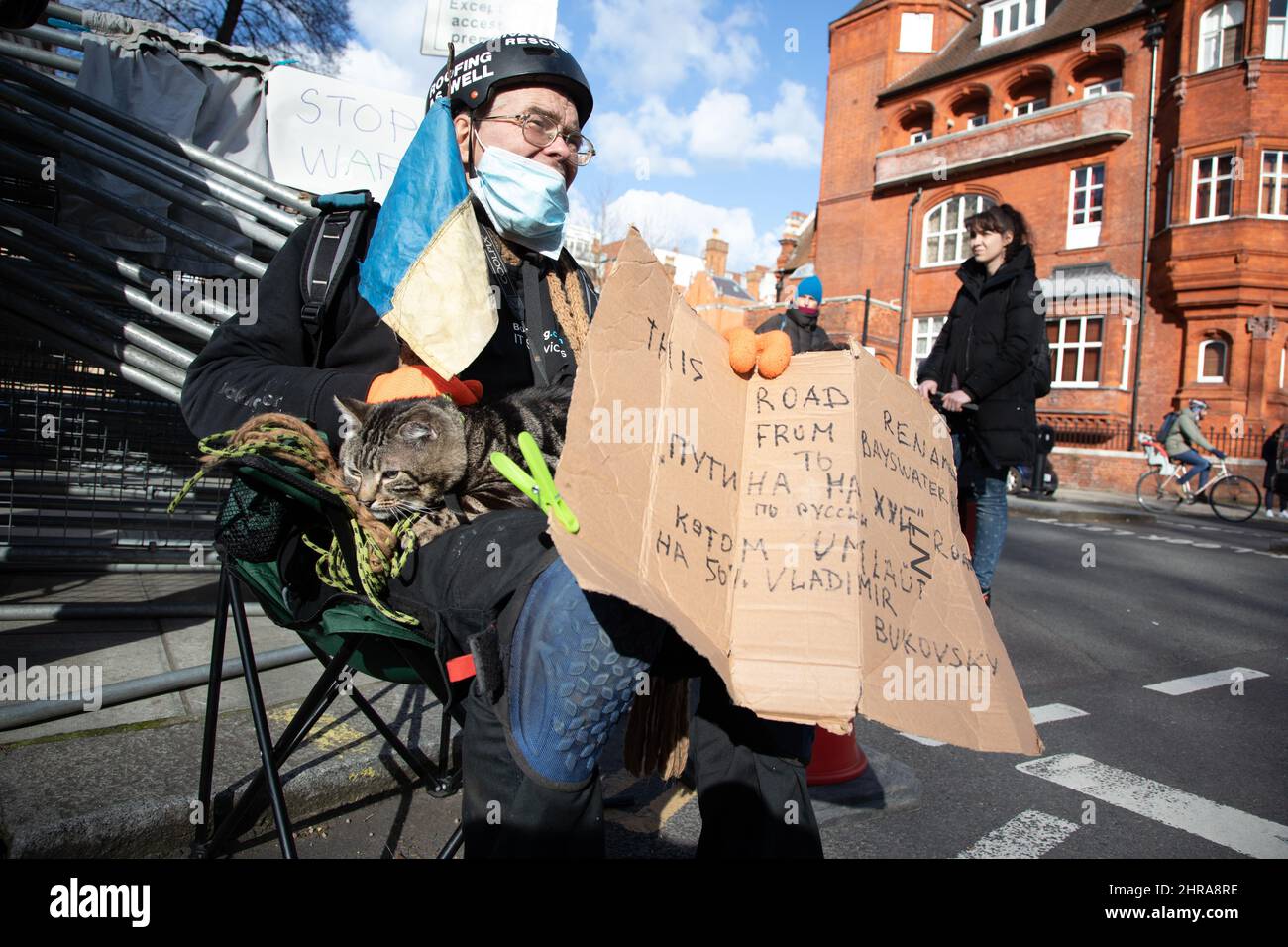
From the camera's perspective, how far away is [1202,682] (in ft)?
13.9

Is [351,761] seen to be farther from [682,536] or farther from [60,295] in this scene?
[60,295]

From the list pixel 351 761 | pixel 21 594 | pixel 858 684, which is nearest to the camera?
pixel 858 684

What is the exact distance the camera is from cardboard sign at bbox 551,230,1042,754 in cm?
115

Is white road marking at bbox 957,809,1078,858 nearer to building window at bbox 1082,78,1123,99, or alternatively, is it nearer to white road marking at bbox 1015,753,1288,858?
white road marking at bbox 1015,753,1288,858

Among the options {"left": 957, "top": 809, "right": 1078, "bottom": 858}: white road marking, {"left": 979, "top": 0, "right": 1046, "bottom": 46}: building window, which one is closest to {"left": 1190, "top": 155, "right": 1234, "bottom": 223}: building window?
{"left": 979, "top": 0, "right": 1046, "bottom": 46}: building window

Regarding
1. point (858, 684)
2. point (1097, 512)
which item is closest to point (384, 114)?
point (858, 684)

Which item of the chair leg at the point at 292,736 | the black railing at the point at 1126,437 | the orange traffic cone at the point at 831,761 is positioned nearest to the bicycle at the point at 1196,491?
the black railing at the point at 1126,437

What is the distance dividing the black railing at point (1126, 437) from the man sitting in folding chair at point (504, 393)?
70.0ft

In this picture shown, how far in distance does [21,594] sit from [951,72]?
2912 cm

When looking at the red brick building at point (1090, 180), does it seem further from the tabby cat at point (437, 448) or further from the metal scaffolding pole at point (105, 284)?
the metal scaffolding pole at point (105, 284)

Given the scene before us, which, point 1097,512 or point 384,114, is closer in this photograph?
point 384,114

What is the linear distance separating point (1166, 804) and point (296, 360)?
3252 millimetres

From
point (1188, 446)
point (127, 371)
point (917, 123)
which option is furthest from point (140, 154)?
point (917, 123)

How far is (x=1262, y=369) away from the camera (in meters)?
18.6
